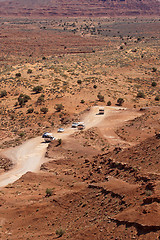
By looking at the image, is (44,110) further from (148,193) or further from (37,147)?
(148,193)

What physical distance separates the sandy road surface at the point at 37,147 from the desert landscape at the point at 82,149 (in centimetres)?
13

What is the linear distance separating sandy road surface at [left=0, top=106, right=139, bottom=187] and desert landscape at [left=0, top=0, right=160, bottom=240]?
127 mm

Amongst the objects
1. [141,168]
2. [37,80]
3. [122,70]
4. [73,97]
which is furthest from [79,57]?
[141,168]

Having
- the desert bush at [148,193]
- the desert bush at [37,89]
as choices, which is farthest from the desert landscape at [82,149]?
the desert bush at [37,89]

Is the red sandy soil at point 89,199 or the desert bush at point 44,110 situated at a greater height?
the red sandy soil at point 89,199

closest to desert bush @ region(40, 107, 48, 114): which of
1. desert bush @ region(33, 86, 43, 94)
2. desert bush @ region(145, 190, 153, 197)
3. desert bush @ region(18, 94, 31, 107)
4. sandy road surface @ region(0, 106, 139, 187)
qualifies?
desert bush @ region(18, 94, 31, 107)

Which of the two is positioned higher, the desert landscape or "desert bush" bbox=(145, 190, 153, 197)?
"desert bush" bbox=(145, 190, 153, 197)

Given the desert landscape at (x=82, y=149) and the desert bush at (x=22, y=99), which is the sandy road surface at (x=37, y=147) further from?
the desert bush at (x=22, y=99)

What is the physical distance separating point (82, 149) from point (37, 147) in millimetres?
7071

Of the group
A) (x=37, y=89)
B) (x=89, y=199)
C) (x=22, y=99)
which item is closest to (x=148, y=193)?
(x=89, y=199)

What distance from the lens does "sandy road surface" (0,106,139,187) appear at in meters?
33.9

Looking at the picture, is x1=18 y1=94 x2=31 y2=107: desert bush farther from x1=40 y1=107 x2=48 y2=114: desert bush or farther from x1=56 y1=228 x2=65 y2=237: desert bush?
x1=56 y1=228 x2=65 y2=237: desert bush

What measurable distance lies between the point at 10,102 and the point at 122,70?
3505 cm

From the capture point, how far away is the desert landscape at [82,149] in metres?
18.6
